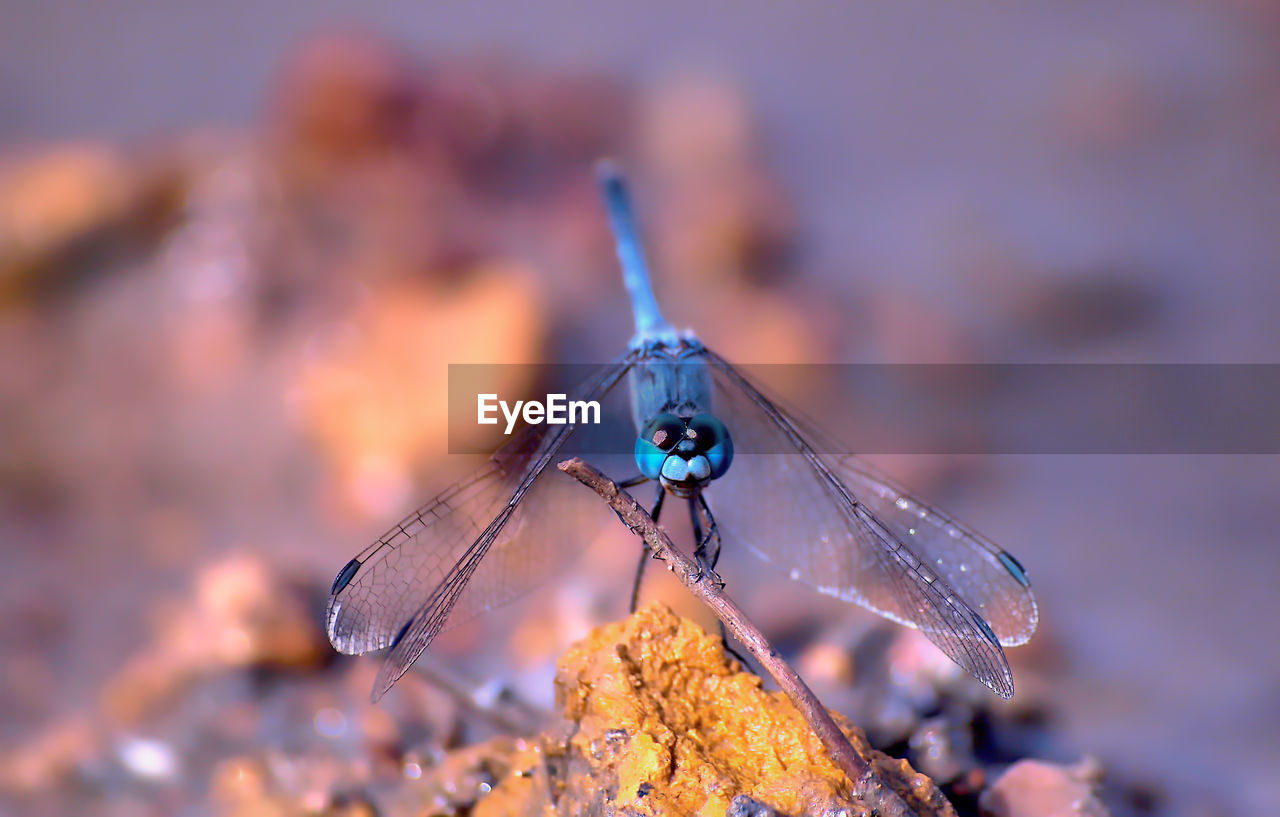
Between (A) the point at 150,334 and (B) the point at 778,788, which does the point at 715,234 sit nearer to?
(A) the point at 150,334

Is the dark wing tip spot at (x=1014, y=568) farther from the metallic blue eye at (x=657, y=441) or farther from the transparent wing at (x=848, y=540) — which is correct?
the metallic blue eye at (x=657, y=441)

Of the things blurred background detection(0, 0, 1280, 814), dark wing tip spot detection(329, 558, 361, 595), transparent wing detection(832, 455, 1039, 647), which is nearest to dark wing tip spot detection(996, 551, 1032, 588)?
transparent wing detection(832, 455, 1039, 647)

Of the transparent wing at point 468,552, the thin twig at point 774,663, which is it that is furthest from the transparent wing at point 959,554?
the transparent wing at point 468,552

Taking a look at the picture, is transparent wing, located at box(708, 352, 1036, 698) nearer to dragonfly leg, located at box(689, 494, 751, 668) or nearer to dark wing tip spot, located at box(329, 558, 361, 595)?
dragonfly leg, located at box(689, 494, 751, 668)

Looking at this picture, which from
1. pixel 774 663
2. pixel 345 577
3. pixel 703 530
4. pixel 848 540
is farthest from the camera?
pixel 703 530

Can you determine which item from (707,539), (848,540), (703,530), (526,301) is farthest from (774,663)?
(526,301)

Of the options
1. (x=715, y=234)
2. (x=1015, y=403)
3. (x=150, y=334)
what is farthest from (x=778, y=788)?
(x=150, y=334)

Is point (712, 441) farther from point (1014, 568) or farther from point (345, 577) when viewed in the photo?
point (345, 577)
